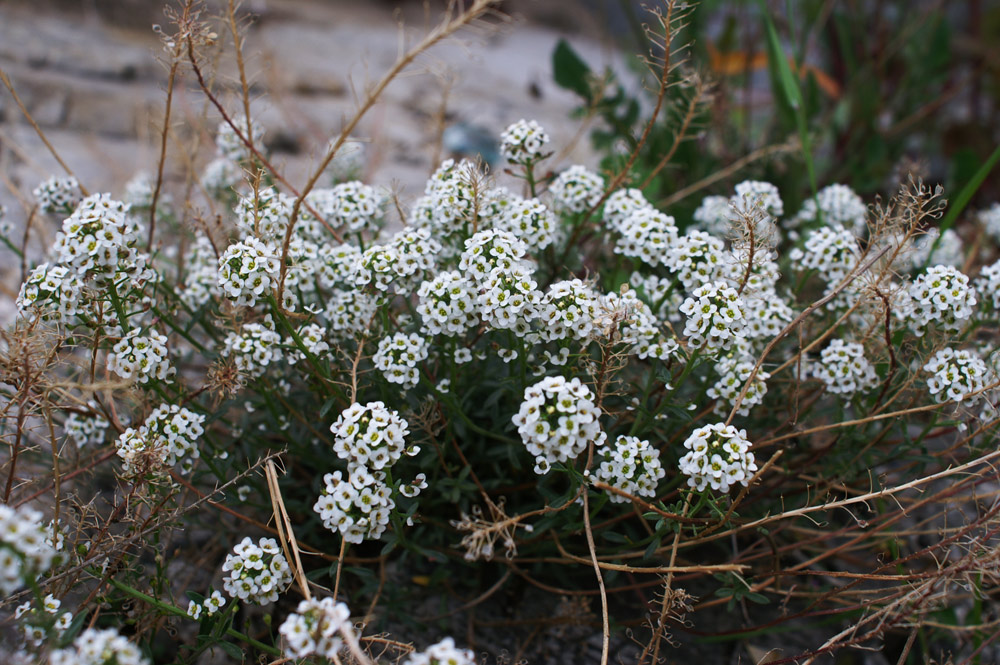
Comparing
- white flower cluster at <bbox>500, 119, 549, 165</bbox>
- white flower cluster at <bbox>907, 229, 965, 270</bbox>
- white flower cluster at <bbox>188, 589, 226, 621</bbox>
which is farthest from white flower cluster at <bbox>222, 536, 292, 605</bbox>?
white flower cluster at <bbox>907, 229, 965, 270</bbox>

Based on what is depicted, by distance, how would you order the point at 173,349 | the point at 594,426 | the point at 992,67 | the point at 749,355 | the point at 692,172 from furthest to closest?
the point at 992,67 → the point at 692,172 → the point at 173,349 → the point at 749,355 → the point at 594,426

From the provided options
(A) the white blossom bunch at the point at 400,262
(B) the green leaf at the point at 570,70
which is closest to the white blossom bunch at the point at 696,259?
(A) the white blossom bunch at the point at 400,262

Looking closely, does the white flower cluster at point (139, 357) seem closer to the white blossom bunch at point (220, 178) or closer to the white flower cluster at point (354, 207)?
the white flower cluster at point (354, 207)

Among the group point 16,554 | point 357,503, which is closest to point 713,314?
point 357,503

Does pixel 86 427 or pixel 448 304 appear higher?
pixel 448 304

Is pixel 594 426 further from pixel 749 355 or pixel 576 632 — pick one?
pixel 576 632

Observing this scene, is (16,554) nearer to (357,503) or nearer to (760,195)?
(357,503)

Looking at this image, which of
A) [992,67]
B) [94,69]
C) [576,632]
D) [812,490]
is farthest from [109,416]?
[992,67]
